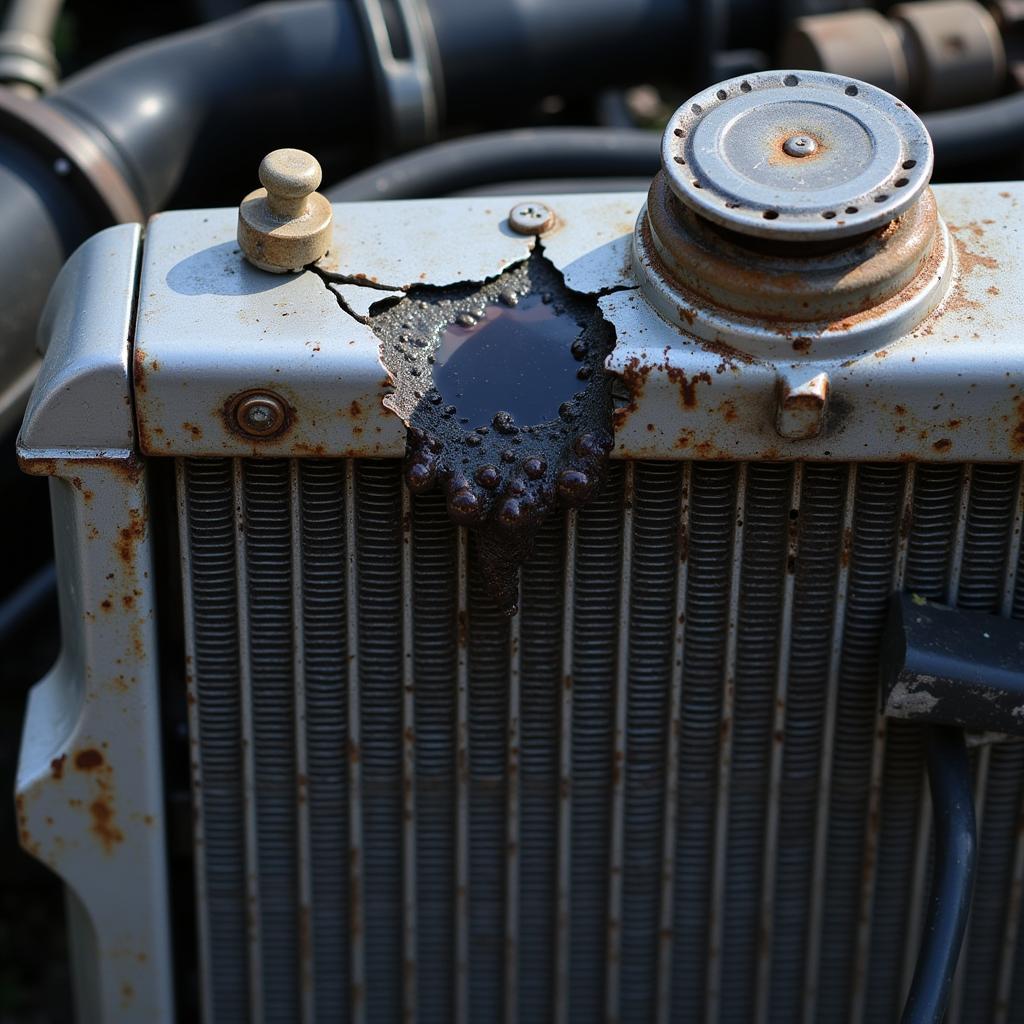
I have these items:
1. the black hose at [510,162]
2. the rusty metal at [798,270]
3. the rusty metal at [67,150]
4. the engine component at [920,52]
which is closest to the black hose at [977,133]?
the engine component at [920,52]

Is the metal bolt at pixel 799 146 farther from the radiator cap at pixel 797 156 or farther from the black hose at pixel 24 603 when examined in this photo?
the black hose at pixel 24 603

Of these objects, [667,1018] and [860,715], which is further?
[667,1018]

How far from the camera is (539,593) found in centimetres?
192

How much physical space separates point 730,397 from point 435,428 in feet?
1.06

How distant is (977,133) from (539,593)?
1265 mm

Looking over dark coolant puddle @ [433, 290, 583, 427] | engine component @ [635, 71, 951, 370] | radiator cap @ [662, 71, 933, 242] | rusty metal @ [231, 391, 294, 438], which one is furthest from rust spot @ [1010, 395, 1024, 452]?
rusty metal @ [231, 391, 294, 438]

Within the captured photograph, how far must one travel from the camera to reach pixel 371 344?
1790 mm

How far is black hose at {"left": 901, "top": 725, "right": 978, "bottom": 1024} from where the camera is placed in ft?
6.02

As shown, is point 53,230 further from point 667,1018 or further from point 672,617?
point 667,1018

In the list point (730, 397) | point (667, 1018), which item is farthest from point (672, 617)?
point (667, 1018)

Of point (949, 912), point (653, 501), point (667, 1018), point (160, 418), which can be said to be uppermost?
point (160, 418)

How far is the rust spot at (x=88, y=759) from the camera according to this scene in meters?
1.97

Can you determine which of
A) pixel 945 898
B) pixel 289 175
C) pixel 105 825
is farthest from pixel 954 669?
pixel 105 825

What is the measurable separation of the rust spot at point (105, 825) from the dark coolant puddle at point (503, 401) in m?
0.57
